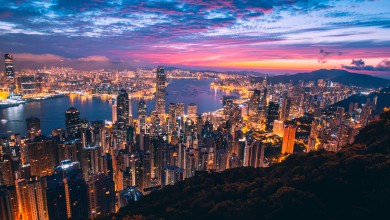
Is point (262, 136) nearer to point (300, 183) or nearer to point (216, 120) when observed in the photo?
point (216, 120)

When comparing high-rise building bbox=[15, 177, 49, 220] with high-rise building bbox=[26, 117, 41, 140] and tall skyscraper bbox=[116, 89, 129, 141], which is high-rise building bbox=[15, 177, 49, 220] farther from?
tall skyscraper bbox=[116, 89, 129, 141]

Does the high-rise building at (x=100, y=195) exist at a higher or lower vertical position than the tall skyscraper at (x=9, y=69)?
lower

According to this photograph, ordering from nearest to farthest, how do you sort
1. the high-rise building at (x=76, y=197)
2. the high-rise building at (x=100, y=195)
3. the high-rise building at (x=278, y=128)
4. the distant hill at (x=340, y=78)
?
the high-rise building at (x=76, y=197), the high-rise building at (x=100, y=195), the high-rise building at (x=278, y=128), the distant hill at (x=340, y=78)

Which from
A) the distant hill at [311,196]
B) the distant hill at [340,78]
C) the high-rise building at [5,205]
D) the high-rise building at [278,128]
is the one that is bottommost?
the high-rise building at [278,128]

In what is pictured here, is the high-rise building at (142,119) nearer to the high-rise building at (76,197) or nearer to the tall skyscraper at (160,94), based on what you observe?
the tall skyscraper at (160,94)

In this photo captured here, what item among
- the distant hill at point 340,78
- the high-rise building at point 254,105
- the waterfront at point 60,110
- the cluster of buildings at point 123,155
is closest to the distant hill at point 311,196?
the cluster of buildings at point 123,155

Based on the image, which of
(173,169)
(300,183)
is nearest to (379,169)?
(300,183)

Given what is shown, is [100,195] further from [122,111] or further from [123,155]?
[122,111]
